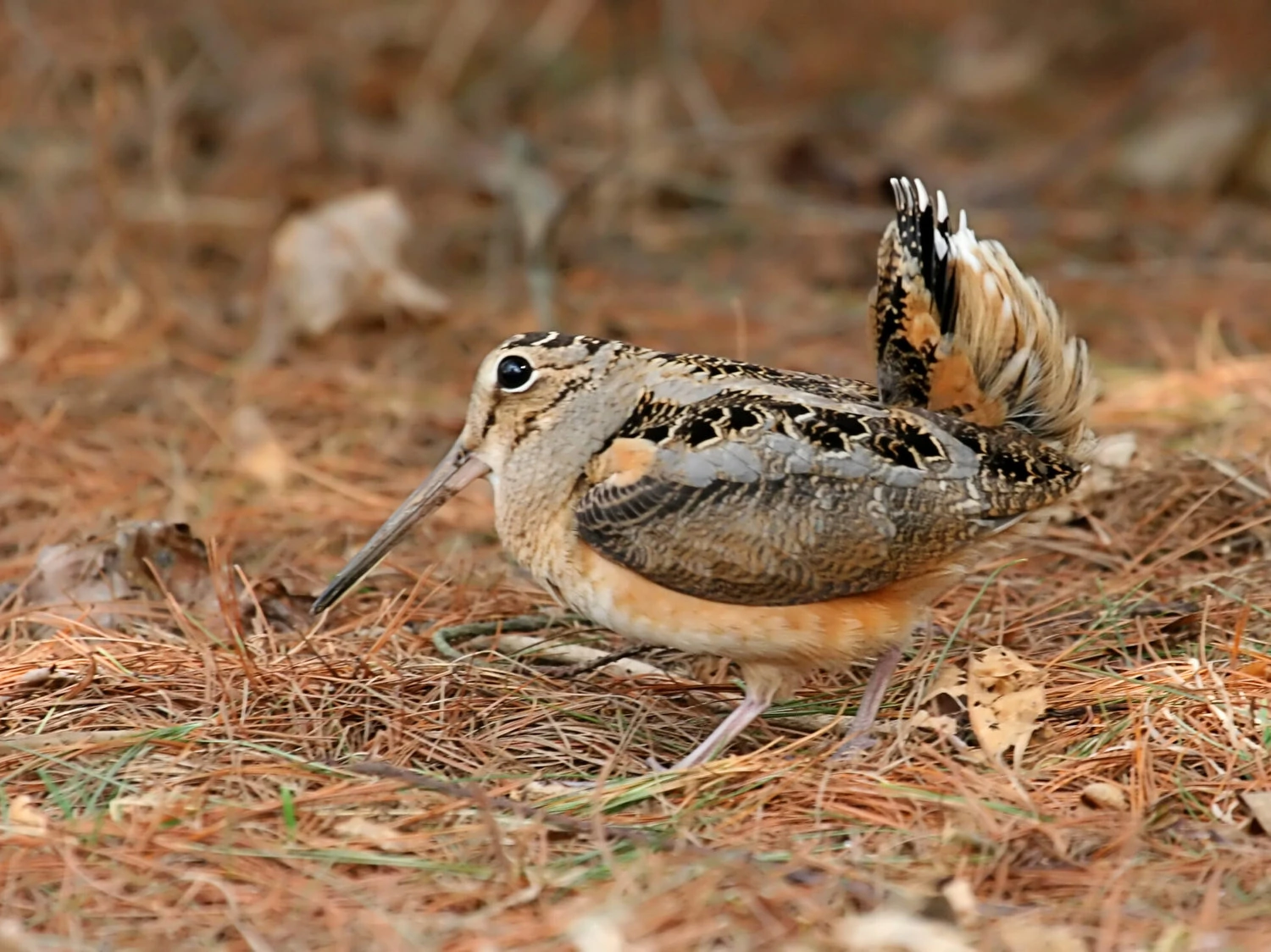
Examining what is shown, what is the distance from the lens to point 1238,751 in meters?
3.59

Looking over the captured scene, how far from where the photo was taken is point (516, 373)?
4117 millimetres

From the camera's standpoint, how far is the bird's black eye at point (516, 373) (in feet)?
13.5

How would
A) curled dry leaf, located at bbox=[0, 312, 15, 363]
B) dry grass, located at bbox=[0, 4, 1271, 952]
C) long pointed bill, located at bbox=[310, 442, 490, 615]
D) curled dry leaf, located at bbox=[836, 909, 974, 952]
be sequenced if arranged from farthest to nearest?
curled dry leaf, located at bbox=[0, 312, 15, 363]
long pointed bill, located at bbox=[310, 442, 490, 615]
dry grass, located at bbox=[0, 4, 1271, 952]
curled dry leaf, located at bbox=[836, 909, 974, 952]

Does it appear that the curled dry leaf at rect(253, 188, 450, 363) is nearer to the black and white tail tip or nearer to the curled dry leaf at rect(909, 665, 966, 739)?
the black and white tail tip

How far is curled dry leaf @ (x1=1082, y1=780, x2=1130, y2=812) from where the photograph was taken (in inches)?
134

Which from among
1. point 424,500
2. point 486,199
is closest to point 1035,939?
point 424,500

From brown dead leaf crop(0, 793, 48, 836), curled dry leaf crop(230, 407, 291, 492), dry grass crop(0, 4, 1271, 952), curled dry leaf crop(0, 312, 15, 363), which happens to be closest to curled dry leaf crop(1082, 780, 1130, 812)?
dry grass crop(0, 4, 1271, 952)

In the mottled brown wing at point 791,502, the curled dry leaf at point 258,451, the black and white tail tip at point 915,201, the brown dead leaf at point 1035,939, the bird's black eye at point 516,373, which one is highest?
the black and white tail tip at point 915,201

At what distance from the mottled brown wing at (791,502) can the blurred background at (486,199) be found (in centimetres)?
139

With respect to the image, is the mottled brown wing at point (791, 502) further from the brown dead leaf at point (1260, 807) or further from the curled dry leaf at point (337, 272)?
the curled dry leaf at point (337, 272)

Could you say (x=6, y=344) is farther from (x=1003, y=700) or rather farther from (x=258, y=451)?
(x=1003, y=700)

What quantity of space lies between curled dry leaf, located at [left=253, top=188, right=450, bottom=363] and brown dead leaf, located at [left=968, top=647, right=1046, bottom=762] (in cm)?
387

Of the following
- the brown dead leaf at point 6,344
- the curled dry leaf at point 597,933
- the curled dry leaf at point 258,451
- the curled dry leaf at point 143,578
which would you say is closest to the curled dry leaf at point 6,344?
the brown dead leaf at point 6,344

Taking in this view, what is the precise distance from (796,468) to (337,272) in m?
3.79
